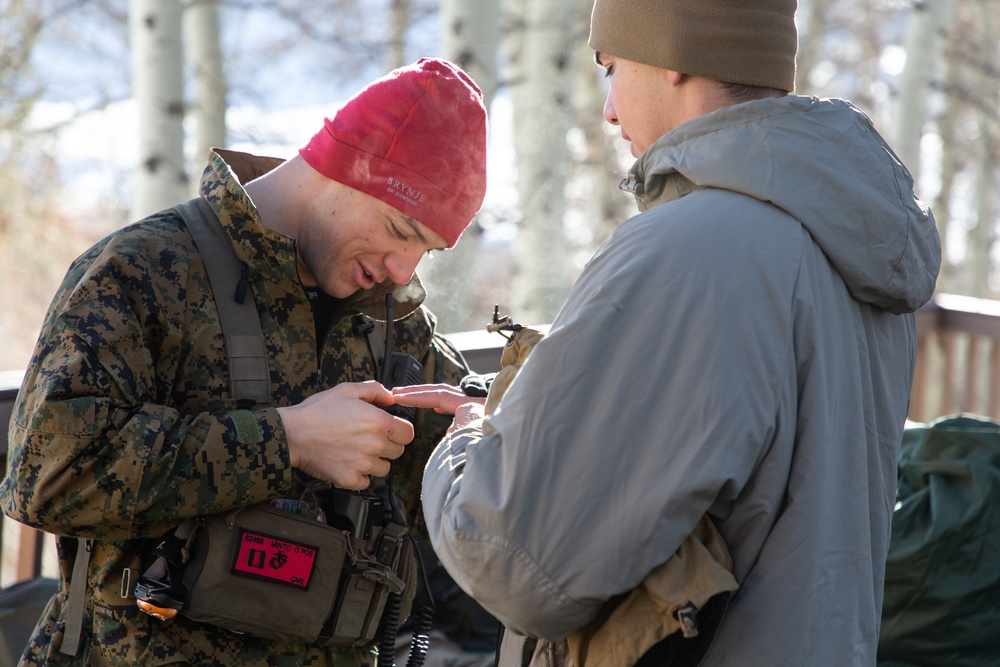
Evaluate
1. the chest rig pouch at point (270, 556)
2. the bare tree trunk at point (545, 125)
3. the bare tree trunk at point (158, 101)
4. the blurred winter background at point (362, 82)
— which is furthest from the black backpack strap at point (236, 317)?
the bare tree trunk at point (545, 125)

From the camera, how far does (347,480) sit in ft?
6.41

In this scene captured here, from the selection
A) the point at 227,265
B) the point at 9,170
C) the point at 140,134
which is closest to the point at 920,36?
the point at 140,134

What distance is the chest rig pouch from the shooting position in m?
1.83

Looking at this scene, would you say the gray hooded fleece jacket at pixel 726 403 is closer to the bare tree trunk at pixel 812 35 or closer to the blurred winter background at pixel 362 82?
the blurred winter background at pixel 362 82

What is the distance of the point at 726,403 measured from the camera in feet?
4.13

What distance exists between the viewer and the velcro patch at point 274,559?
1.87 metres

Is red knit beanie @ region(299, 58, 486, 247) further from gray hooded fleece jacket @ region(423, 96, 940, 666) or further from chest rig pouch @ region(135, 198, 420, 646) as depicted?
gray hooded fleece jacket @ region(423, 96, 940, 666)

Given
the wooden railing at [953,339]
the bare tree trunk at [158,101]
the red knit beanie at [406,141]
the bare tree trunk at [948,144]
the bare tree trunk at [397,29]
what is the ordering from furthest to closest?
the bare tree trunk at [948,144], the bare tree trunk at [397,29], the bare tree trunk at [158,101], the wooden railing at [953,339], the red knit beanie at [406,141]

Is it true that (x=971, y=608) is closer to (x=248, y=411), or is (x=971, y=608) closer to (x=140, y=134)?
(x=248, y=411)

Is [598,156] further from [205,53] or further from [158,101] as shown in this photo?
[158,101]

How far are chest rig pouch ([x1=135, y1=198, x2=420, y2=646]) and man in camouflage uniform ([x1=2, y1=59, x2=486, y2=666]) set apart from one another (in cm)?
4

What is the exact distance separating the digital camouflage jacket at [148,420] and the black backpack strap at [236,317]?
0.02 meters

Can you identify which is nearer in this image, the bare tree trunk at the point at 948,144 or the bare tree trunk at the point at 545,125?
the bare tree trunk at the point at 545,125

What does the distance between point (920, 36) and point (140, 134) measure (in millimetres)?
6742
